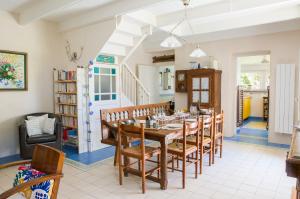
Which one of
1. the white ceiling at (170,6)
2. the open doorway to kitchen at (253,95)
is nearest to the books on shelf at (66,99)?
the white ceiling at (170,6)

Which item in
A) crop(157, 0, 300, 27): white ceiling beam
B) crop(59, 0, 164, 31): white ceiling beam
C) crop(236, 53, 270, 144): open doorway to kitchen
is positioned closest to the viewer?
crop(59, 0, 164, 31): white ceiling beam

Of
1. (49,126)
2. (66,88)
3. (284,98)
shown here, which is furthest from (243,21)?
(49,126)

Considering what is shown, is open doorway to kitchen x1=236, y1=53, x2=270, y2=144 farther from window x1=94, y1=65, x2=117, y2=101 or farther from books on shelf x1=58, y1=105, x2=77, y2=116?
books on shelf x1=58, y1=105, x2=77, y2=116

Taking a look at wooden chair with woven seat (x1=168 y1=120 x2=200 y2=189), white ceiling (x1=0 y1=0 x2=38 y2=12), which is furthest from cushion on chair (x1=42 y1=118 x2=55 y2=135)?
wooden chair with woven seat (x1=168 y1=120 x2=200 y2=189)

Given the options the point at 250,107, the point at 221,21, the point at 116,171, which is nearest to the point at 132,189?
the point at 116,171

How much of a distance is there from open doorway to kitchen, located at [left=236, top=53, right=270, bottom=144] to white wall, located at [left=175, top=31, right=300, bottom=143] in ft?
3.05

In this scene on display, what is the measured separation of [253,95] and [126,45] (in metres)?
5.47

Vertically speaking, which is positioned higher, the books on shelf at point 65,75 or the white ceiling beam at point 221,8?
the white ceiling beam at point 221,8

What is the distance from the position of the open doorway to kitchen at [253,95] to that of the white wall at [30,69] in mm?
4835

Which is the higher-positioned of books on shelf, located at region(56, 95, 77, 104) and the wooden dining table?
books on shelf, located at region(56, 95, 77, 104)

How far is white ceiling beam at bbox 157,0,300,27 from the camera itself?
11.5 feet

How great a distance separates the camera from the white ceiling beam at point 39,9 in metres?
3.35

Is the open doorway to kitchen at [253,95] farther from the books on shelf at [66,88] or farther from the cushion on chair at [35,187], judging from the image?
the cushion on chair at [35,187]

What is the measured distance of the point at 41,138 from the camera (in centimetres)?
385
